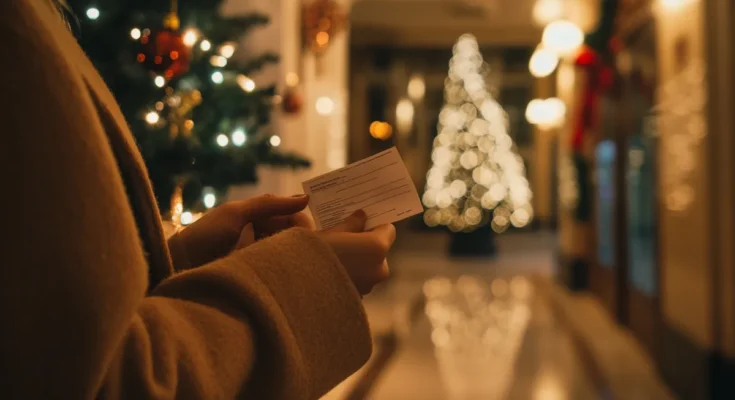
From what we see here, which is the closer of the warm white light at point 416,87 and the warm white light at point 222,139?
the warm white light at point 222,139

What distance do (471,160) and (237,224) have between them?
9927 millimetres

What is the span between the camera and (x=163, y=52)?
197 cm

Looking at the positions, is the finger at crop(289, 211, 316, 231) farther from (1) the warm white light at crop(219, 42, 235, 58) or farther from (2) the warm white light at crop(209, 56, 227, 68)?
(1) the warm white light at crop(219, 42, 235, 58)

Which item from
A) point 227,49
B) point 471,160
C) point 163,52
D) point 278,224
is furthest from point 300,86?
point 471,160

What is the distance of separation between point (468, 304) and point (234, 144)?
409cm

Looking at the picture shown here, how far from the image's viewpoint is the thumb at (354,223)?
0.78m

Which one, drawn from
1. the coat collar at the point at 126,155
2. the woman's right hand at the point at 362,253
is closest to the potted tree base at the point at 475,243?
the woman's right hand at the point at 362,253

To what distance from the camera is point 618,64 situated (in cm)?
555

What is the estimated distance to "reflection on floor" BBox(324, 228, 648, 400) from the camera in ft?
11.6

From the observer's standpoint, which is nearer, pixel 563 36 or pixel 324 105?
pixel 563 36

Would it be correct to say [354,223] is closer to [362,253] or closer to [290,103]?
[362,253]

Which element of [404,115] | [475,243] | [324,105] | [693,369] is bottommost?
[475,243]

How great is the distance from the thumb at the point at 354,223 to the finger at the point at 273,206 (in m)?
0.05

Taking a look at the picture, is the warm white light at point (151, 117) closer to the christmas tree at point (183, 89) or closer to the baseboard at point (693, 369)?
the christmas tree at point (183, 89)
